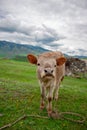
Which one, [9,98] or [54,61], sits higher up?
[54,61]

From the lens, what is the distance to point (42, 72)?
10.7 m

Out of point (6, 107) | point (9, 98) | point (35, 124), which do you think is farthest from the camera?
point (9, 98)

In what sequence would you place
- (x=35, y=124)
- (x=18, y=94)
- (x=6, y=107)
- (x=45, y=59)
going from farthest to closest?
(x=18, y=94) → (x=6, y=107) → (x=45, y=59) → (x=35, y=124)

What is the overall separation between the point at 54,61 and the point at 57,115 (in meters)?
2.67

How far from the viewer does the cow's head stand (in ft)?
34.4

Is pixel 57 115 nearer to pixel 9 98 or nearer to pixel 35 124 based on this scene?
pixel 35 124

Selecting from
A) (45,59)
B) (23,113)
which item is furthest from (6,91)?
(45,59)

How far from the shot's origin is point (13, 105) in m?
12.9

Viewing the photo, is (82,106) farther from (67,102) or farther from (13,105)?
(13,105)

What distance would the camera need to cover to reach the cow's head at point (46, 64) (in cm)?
1049

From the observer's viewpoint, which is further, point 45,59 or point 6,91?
point 6,91

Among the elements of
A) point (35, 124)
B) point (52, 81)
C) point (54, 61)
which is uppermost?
point (54, 61)

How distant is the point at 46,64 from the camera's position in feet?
35.7

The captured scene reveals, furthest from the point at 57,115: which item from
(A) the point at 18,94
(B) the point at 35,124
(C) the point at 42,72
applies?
(A) the point at 18,94
